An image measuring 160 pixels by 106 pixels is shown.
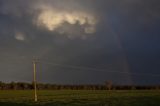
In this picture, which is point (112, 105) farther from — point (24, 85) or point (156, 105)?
point (24, 85)

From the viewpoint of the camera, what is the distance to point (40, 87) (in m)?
169

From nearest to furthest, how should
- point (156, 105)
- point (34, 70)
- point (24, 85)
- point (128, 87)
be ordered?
point (156, 105)
point (34, 70)
point (128, 87)
point (24, 85)

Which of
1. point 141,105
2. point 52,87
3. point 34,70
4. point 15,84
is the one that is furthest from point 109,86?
point 141,105

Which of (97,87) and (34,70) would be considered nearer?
(34,70)

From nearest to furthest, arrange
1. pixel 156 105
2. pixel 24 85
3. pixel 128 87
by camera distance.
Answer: pixel 156 105
pixel 128 87
pixel 24 85

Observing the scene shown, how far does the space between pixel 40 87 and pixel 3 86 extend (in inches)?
697

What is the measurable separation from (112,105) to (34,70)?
20531 millimetres

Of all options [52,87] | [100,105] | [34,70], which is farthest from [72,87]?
[100,105]

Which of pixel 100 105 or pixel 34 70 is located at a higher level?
pixel 34 70

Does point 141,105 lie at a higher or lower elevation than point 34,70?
lower

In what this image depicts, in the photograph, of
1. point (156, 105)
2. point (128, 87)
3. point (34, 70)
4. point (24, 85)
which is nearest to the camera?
point (156, 105)

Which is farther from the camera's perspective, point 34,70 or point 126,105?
point 34,70

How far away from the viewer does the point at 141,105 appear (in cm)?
3394

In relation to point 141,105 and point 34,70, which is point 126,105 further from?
point 34,70
